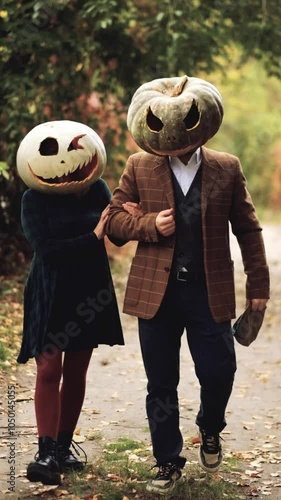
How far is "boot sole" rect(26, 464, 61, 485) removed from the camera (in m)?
4.37

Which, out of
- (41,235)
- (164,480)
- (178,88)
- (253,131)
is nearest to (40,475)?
(164,480)

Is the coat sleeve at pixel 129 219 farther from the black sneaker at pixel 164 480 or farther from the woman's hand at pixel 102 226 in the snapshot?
the black sneaker at pixel 164 480

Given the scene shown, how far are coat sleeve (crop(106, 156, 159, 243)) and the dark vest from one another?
126mm

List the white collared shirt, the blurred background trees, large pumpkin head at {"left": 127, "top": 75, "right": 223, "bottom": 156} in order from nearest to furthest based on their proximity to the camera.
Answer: large pumpkin head at {"left": 127, "top": 75, "right": 223, "bottom": 156}, the white collared shirt, the blurred background trees

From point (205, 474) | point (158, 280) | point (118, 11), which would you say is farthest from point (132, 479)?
point (118, 11)

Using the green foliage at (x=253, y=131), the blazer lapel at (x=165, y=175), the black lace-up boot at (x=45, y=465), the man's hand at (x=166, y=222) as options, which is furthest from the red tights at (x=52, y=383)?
the green foliage at (x=253, y=131)

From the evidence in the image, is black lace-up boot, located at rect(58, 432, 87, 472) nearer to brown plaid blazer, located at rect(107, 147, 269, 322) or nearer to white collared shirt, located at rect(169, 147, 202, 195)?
brown plaid blazer, located at rect(107, 147, 269, 322)

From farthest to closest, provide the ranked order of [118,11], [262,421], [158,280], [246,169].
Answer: [246,169]
[118,11]
[262,421]
[158,280]

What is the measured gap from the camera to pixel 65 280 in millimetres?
4504

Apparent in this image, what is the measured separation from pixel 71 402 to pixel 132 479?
20.5 inches

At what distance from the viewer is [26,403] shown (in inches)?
250

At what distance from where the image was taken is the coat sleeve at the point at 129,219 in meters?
4.32

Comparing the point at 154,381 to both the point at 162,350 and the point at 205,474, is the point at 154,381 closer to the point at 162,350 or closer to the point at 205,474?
the point at 162,350

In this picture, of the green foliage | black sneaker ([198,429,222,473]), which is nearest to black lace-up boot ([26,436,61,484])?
black sneaker ([198,429,222,473])
